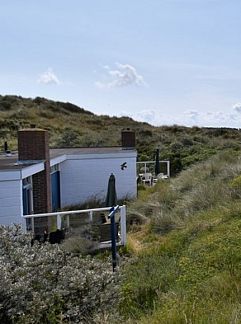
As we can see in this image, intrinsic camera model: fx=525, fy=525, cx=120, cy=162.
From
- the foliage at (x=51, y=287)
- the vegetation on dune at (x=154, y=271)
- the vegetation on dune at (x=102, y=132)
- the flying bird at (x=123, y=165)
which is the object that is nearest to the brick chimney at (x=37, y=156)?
the vegetation on dune at (x=154, y=271)

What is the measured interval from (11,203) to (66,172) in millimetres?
8683

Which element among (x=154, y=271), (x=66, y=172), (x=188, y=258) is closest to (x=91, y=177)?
(x=66, y=172)

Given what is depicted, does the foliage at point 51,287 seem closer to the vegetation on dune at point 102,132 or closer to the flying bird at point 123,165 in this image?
the flying bird at point 123,165

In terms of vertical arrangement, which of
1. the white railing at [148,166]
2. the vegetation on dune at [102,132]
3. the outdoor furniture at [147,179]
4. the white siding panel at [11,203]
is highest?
the vegetation on dune at [102,132]

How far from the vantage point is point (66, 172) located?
21.8 meters

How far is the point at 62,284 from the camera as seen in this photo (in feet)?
20.5

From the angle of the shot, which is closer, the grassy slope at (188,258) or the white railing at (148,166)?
the grassy slope at (188,258)

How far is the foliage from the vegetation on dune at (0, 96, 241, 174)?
24.2m

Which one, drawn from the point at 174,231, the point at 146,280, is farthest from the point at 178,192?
the point at 146,280

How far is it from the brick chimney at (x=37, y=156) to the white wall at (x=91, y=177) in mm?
5183

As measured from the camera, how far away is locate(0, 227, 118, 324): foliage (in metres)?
5.68

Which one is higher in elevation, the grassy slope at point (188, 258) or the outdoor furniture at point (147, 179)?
the grassy slope at point (188, 258)

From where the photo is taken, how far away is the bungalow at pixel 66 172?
622 inches

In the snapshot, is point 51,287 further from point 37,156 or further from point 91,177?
point 91,177
